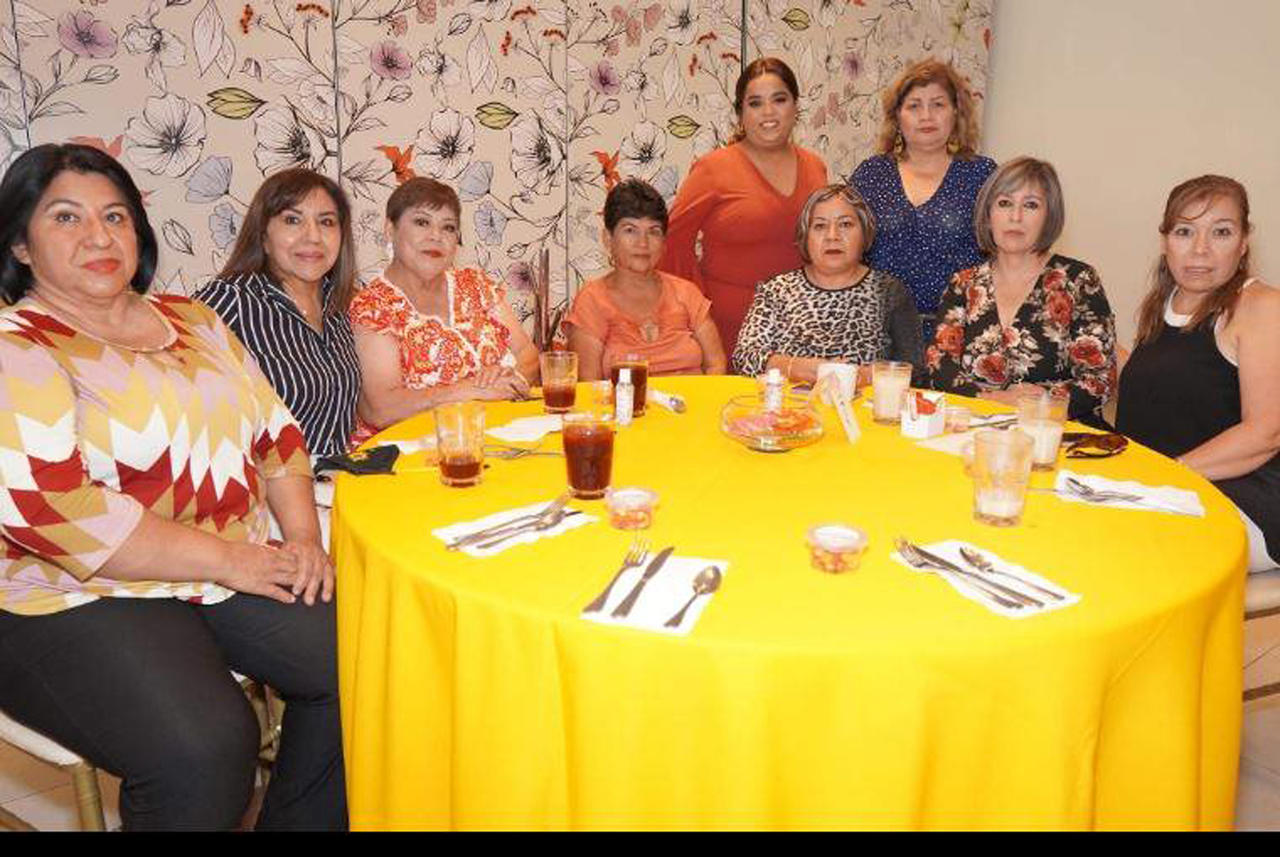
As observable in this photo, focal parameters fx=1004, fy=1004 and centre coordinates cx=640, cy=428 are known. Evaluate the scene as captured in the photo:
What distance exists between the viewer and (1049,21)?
501cm

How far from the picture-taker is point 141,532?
1661 millimetres

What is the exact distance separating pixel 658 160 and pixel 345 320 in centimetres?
214

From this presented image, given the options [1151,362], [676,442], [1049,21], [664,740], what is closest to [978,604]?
[664,740]

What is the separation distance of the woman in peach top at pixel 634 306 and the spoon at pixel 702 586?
2028 millimetres

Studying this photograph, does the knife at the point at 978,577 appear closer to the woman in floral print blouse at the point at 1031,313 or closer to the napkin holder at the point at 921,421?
the napkin holder at the point at 921,421

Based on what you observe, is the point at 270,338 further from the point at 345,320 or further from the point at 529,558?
the point at 529,558

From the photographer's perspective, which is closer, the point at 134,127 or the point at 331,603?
the point at 331,603

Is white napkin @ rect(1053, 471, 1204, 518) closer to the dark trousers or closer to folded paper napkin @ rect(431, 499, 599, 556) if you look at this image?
folded paper napkin @ rect(431, 499, 599, 556)

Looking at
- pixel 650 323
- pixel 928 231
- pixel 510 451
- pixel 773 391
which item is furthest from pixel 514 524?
pixel 928 231

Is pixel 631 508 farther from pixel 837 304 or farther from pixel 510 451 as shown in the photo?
pixel 837 304

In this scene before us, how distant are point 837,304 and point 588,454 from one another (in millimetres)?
1703

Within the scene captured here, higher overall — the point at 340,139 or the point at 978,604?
the point at 340,139

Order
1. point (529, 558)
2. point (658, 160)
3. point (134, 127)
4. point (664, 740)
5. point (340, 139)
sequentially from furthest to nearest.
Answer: point (658, 160), point (340, 139), point (134, 127), point (529, 558), point (664, 740)

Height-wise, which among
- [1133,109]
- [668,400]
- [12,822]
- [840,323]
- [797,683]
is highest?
[1133,109]
